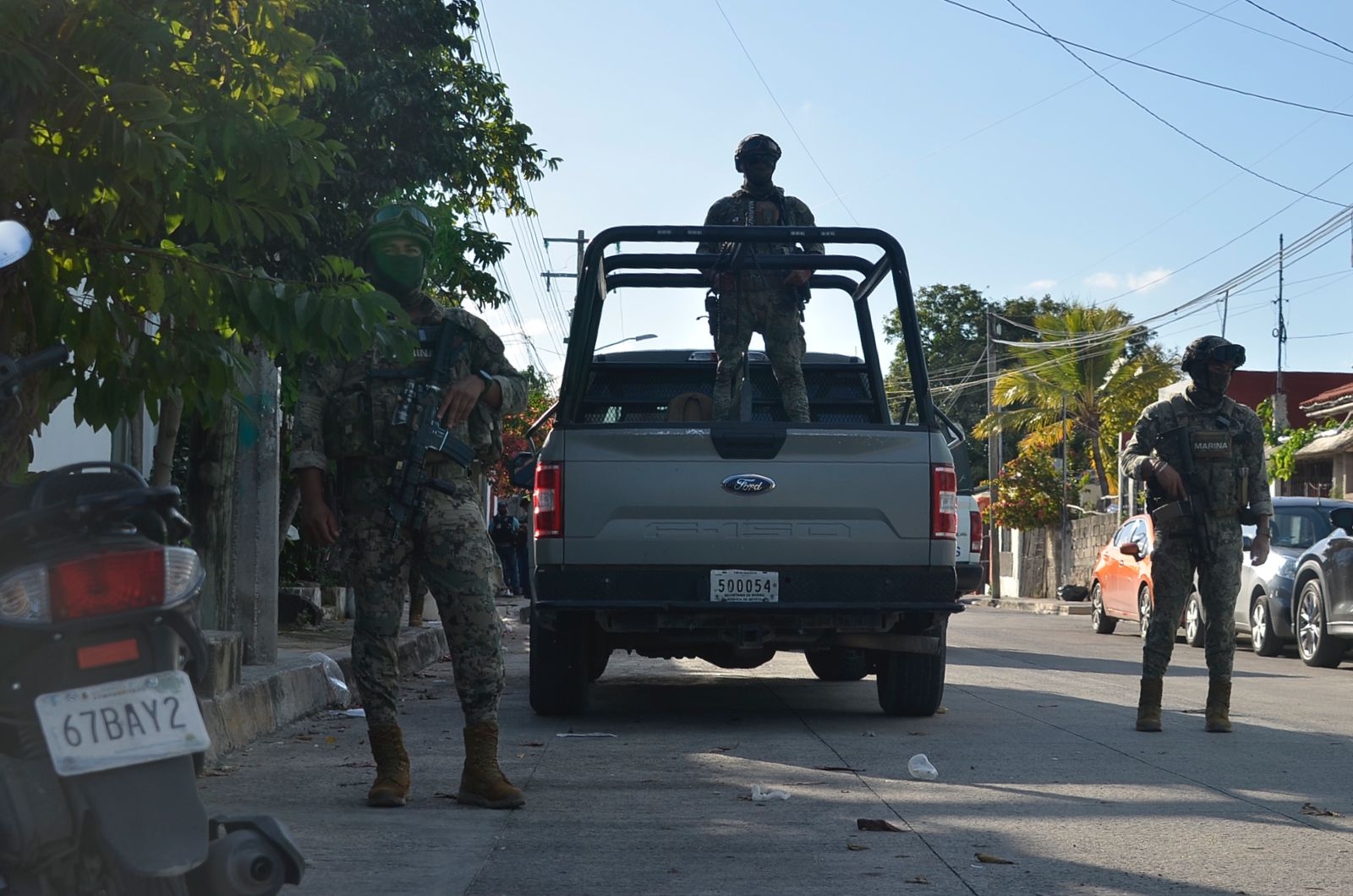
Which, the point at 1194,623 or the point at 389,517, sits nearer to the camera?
the point at 389,517

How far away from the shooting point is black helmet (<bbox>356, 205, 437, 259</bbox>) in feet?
19.9

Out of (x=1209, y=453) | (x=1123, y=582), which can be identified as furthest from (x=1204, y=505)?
(x=1123, y=582)

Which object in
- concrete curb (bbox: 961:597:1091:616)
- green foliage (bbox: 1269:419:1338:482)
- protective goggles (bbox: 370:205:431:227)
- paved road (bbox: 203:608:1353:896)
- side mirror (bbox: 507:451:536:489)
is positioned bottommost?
concrete curb (bbox: 961:597:1091:616)

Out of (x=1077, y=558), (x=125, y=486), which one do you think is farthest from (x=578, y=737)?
(x=1077, y=558)

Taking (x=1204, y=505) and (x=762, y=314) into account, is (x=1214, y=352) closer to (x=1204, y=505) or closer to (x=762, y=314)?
(x=1204, y=505)

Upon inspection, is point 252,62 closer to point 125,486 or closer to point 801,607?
point 125,486

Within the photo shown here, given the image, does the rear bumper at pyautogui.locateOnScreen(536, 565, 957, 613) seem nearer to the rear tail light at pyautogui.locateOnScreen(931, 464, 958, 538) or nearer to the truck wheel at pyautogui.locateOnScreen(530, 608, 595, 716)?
the rear tail light at pyautogui.locateOnScreen(931, 464, 958, 538)

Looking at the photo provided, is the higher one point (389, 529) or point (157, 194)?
point (157, 194)

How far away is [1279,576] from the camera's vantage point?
1612 cm

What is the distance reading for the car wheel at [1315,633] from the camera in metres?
14.7

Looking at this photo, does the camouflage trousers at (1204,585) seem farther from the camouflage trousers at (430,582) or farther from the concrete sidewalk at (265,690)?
the concrete sidewalk at (265,690)

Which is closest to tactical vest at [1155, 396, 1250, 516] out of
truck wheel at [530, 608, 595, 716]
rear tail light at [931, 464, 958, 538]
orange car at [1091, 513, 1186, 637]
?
rear tail light at [931, 464, 958, 538]

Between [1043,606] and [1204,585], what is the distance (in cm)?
2794

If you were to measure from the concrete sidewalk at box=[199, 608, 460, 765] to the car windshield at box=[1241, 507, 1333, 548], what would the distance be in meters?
9.04
